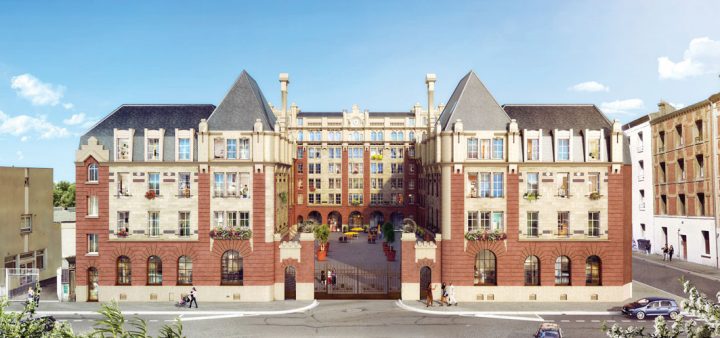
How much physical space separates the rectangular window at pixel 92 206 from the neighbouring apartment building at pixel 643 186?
69.2m

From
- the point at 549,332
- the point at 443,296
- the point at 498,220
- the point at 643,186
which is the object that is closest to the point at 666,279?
the point at 643,186

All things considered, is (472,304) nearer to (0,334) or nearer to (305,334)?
(305,334)

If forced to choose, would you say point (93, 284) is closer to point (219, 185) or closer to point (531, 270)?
point (219, 185)

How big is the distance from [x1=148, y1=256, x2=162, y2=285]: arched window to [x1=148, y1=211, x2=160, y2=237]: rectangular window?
91.4 inches

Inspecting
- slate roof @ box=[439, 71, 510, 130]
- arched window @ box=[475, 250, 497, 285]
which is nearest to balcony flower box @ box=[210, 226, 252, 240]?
slate roof @ box=[439, 71, 510, 130]

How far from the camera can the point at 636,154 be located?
72.1 m

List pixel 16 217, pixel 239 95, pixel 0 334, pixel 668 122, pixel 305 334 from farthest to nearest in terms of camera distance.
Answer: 1. pixel 668 122
2. pixel 16 217
3. pixel 239 95
4. pixel 305 334
5. pixel 0 334

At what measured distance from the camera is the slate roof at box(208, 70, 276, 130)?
42.4 meters

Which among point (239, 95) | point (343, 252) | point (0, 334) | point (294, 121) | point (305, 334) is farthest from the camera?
point (294, 121)

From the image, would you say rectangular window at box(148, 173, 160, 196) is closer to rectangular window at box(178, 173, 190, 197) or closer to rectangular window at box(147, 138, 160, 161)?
rectangular window at box(147, 138, 160, 161)

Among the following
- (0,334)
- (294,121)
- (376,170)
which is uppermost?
(294,121)

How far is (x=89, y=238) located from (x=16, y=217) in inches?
565

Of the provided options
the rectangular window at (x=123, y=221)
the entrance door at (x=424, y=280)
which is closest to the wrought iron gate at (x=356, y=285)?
the entrance door at (x=424, y=280)

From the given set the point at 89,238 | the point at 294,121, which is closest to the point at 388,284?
the point at 89,238
